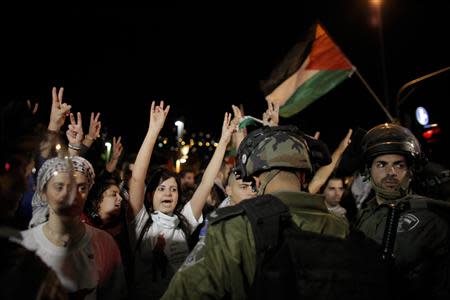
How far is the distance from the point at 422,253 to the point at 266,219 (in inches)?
63.5

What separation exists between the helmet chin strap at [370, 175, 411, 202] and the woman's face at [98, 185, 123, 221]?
2.86m

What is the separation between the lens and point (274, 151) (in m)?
2.85

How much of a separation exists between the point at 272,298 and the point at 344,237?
60 cm

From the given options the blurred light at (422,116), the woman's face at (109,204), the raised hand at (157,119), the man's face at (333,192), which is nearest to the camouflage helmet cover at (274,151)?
the raised hand at (157,119)

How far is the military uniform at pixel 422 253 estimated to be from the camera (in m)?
3.22

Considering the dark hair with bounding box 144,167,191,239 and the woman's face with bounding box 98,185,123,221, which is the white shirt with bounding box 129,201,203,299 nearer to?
the dark hair with bounding box 144,167,191,239

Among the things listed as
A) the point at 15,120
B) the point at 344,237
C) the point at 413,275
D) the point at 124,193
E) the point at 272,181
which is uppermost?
the point at 15,120

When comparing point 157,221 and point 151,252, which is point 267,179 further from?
point 157,221

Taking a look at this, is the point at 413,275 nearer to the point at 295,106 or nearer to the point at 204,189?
the point at 204,189

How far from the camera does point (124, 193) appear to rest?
5344mm

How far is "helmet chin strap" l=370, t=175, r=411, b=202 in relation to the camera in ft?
13.0

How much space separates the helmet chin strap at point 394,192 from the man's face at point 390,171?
0.02m

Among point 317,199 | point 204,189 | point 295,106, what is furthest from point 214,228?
point 295,106

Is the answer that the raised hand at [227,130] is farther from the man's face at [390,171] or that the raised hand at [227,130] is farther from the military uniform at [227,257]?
the military uniform at [227,257]
